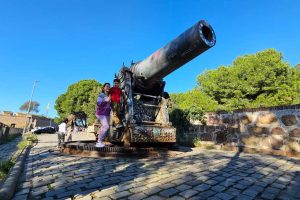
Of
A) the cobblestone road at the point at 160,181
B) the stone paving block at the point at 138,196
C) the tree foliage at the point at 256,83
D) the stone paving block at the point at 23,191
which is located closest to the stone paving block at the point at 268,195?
the cobblestone road at the point at 160,181

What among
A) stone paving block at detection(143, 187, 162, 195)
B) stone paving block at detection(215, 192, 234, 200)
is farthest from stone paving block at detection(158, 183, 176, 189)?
stone paving block at detection(215, 192, 234, 200)

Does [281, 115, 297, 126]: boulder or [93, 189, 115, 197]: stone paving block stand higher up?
[281, 115, 297, 126]: boulder

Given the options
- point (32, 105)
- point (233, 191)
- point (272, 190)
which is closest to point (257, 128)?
point (272, 190)

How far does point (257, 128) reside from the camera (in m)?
7.33

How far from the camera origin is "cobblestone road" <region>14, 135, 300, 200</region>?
9.28 ft

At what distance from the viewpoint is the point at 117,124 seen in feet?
22.1

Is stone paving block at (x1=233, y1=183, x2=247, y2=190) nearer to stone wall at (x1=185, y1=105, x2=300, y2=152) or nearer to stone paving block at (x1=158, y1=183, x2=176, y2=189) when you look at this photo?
stone paving block at (x1=158, y1=183, x2=176, y2=189)

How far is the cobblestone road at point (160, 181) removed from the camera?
2.83 metres

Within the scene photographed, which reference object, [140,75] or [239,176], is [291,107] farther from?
[140,75]

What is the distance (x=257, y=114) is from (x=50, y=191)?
6.56m

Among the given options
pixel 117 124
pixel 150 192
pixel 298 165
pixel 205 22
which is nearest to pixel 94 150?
pixel 117 124

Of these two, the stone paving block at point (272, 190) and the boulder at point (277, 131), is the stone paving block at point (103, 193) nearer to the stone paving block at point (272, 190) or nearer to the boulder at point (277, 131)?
the stone paving block at point (272, 190)

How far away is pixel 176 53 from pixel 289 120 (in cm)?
379

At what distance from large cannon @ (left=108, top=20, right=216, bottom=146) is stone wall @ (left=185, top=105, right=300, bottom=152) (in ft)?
8.17
